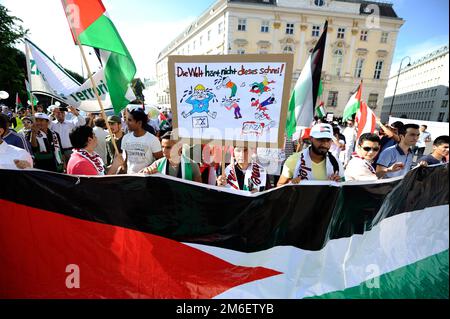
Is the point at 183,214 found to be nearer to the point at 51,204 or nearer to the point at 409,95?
the point at 51,204

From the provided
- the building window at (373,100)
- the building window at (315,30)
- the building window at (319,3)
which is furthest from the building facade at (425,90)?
the building window at (319,3)

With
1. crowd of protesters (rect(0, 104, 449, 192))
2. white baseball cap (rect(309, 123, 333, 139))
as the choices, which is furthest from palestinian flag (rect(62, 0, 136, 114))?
white baseball cap (rect(309, 123, 333, 139))

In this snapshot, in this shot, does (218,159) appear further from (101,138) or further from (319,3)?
(319,3)

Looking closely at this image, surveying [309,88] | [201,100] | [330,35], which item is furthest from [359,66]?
[201,100]

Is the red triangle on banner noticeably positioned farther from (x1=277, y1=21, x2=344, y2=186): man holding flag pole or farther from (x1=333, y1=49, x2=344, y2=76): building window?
(x1=333, y1=49, x2=344, y2=76): building window

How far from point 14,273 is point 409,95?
301 ft

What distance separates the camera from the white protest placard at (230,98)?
7.54ft

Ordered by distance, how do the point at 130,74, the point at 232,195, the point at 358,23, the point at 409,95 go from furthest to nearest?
the point at 409,95 < the point at 358,23 < the point at 130,74 < the point at 232,195

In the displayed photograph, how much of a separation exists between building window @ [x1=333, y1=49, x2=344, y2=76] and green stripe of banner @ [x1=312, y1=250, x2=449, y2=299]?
152 ft

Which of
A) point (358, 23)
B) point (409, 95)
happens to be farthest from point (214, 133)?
point (409, 95)

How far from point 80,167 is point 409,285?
10.6 ft

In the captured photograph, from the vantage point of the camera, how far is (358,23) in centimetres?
4125

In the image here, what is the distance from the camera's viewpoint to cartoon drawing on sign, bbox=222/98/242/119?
237 centimetres
